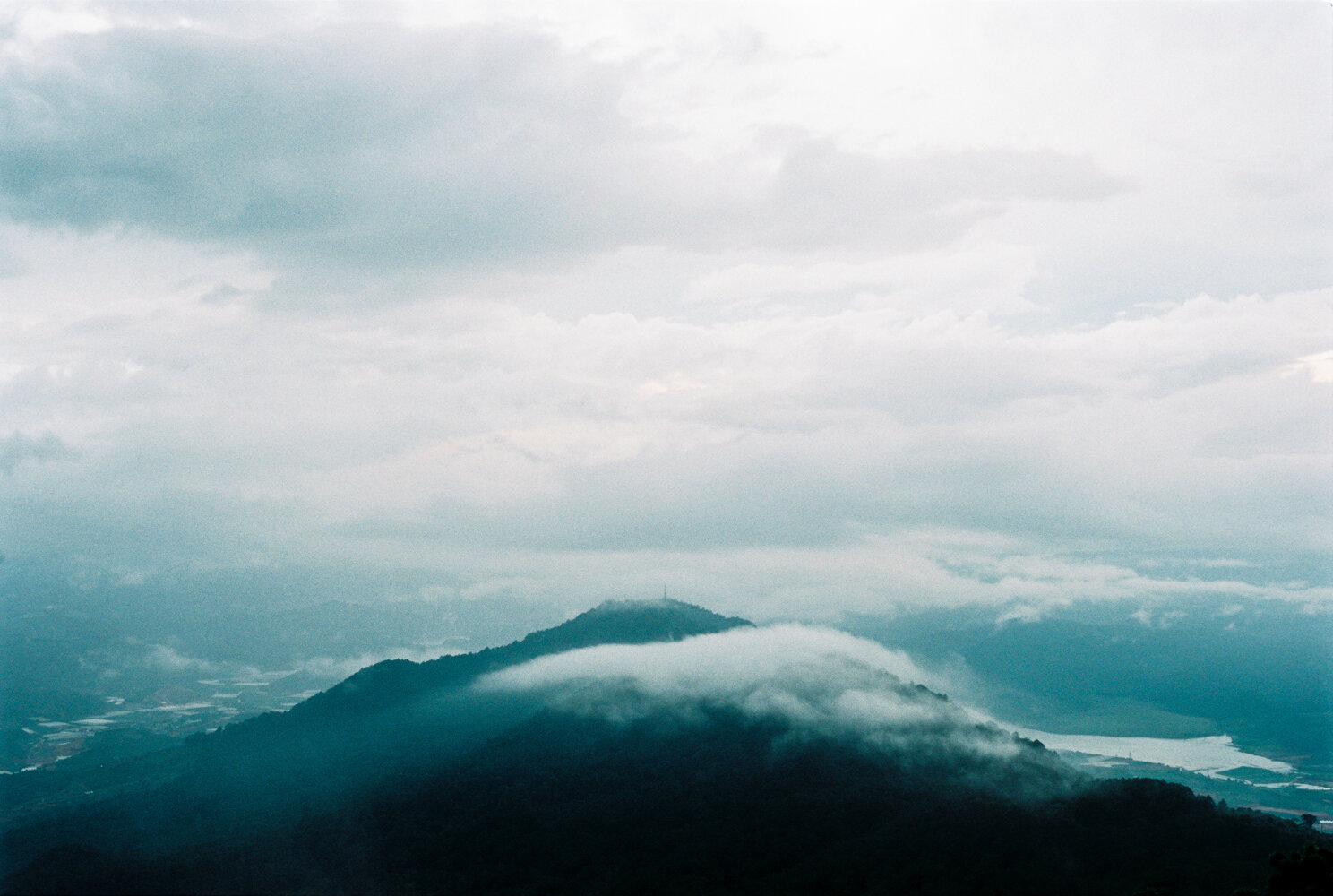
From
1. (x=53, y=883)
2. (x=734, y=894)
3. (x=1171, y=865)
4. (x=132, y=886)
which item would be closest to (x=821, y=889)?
(x=734, y=894)

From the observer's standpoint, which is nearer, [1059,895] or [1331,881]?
[1331,881]

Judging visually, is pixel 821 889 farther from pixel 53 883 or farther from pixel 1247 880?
pixel 53 883

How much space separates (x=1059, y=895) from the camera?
189 m

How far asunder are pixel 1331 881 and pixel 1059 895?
79.3 meters

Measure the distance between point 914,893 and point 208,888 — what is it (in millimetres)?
119440

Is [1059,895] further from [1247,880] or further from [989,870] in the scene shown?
[1247,880]

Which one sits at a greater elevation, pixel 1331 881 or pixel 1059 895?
pixel 1331 881

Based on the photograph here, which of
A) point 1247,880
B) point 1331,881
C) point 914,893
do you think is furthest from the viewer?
point 914,893

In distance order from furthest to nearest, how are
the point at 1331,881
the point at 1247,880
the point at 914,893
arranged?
the point at 914,893 < the point at 1247,880 < the point at 1331,881

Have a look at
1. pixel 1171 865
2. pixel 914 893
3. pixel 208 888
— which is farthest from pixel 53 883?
pixel 1171 865

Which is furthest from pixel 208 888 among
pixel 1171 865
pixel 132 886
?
pixel 1171 865

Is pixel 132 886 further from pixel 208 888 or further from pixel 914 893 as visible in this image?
pixel 914 893

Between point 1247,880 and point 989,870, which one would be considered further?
point 989,870

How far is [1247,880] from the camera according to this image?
7116 inches
